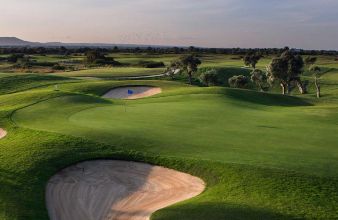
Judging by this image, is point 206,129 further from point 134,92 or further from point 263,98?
point 134,92

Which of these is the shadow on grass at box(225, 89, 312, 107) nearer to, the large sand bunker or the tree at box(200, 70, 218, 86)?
the tree at box(200, 70, 218, 86)

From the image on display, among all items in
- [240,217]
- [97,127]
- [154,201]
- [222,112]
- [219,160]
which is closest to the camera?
[240,217]

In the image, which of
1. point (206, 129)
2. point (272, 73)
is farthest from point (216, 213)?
point (272, 73)

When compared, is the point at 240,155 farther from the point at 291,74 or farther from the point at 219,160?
the point at 291,74

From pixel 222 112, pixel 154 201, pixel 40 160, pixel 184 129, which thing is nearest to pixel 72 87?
pixel 222 112

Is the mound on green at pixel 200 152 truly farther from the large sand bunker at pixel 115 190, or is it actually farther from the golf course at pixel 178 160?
the large sand bunker at pixel 115 190
